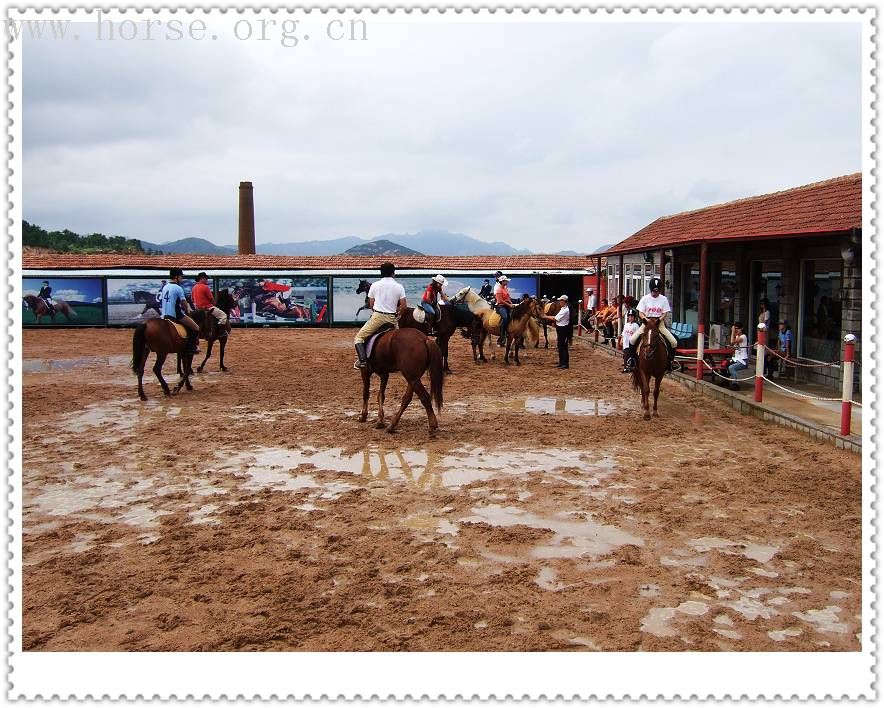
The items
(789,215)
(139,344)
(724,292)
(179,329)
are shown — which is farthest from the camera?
(724,292)

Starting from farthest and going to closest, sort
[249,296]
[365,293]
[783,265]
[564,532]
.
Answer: [249,296] → [365,293] → [783,265] → [564,532]

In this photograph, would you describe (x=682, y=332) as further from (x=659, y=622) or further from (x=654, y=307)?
(x=659, y=622)

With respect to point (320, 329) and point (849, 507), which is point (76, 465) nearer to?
point (849, 507)

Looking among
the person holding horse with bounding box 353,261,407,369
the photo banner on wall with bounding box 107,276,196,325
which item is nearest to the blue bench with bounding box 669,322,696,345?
the person holding horse with bounding box 353,261,407,369

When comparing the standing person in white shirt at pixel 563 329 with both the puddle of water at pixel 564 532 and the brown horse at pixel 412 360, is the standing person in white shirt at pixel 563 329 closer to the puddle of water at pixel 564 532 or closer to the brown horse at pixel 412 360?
the brown horse at pixel 412 360

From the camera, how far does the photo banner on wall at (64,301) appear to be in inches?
1138

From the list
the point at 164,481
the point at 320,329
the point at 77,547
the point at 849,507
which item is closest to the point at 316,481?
the point at 164,481

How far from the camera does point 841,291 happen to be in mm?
12953

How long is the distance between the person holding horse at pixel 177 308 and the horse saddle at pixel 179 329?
9cm

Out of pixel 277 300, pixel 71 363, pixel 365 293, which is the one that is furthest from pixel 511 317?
pixel 277 300

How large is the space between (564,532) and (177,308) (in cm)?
946

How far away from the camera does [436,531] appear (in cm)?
621

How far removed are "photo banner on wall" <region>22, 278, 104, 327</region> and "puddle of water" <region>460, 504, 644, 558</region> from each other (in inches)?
1040
